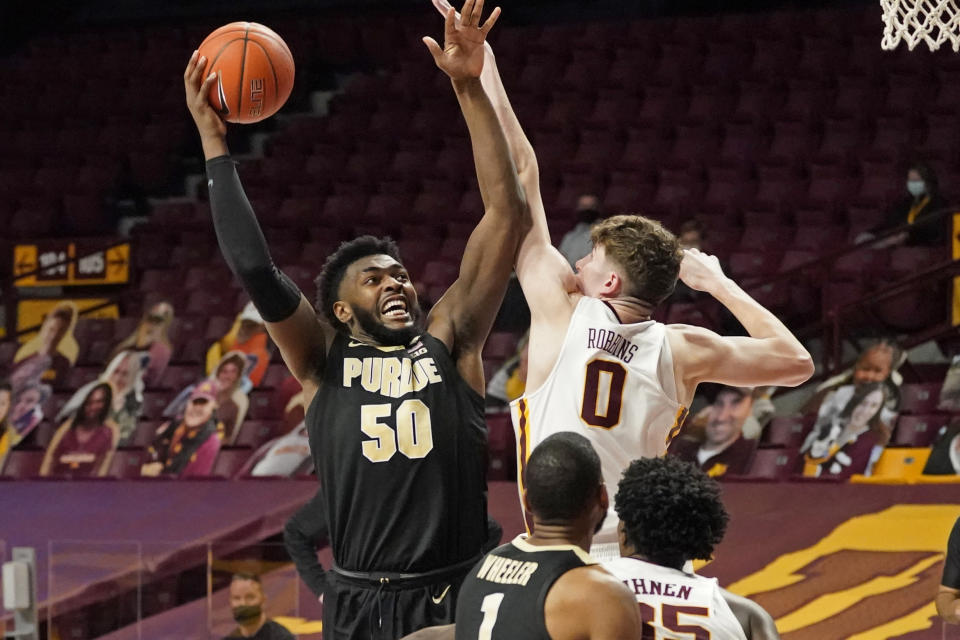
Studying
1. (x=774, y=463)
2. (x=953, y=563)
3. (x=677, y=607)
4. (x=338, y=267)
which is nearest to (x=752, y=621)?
(x=677, y=607)

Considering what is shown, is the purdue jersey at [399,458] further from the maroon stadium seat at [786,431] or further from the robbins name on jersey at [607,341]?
the maroon stadium seat at [786,431]

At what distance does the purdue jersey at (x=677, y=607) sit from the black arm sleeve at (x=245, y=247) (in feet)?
3.79

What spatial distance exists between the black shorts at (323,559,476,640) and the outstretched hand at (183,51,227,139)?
4.03ft

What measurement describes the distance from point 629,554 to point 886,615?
3510 millimetres

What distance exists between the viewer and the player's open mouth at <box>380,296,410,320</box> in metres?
3.83

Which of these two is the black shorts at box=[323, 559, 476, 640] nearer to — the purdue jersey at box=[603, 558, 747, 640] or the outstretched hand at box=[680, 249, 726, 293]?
the purdue jersey at box=[603, 558, 747, 640]

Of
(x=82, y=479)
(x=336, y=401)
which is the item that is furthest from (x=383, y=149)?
(x=336, y=401)

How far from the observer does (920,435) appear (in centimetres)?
836

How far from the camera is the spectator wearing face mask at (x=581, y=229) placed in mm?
9883

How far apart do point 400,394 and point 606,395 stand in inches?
21.2

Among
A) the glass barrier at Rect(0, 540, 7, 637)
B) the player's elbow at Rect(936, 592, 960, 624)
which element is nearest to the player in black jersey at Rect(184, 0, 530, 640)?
A: the player's elbow at Rect(936, 592, 960, 624)

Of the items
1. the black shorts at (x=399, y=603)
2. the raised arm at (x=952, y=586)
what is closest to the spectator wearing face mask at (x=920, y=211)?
the raised arm at (x=952, y=586)

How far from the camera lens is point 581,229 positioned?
10.1 metres

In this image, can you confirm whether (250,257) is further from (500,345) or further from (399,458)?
(500,345)
